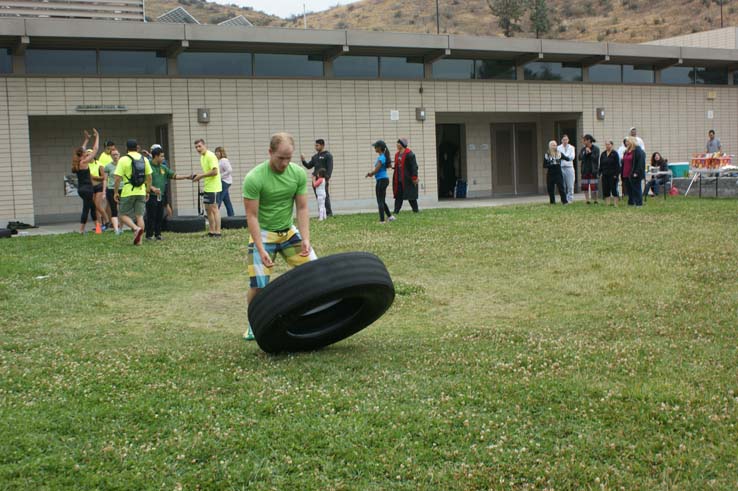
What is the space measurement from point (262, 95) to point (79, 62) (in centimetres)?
469

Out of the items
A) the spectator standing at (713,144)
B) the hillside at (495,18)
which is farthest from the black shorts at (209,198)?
the hillside at (495,18)

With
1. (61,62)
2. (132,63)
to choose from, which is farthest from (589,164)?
(61,62)

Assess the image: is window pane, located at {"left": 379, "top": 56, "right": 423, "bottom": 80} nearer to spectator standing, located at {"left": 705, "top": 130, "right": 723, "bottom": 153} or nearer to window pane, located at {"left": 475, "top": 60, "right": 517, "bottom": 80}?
window pane, located at {"left": 475, "top": 60, "right": 517, "bottom": 80}

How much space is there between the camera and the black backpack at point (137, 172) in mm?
14242

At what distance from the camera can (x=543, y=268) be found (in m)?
10.7

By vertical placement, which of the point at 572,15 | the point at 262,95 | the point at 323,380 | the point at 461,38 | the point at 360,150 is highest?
the point at 572,15

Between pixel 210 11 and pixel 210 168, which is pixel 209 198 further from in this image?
pixel 210 11

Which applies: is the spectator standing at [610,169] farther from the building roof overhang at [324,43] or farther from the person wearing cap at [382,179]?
the building roof overhang at [324,43]

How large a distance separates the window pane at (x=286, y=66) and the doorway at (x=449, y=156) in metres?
6.33

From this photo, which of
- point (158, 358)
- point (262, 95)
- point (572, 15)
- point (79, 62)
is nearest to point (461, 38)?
point (262, 95)

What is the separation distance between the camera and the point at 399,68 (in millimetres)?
24297

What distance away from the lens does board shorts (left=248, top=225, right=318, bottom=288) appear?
702cm

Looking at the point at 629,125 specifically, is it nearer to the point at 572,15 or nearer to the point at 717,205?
the point at 717,205

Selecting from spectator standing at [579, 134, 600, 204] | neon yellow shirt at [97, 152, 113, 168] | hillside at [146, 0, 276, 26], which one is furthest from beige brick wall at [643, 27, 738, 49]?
hillside at [146, 0, 276, 26]
